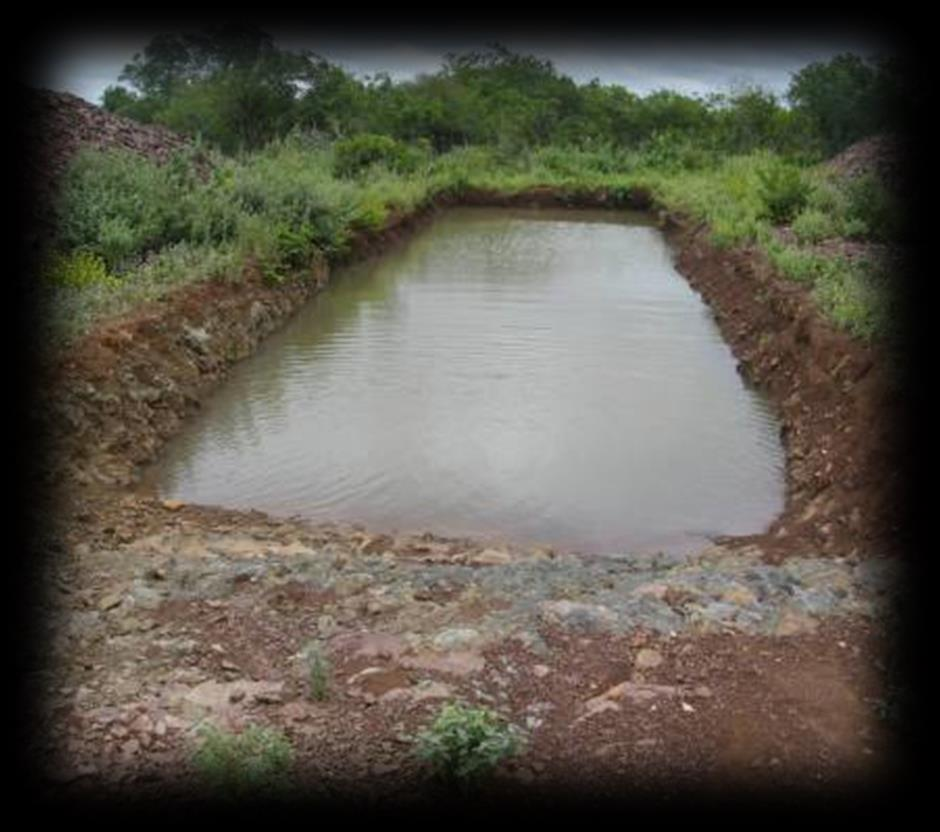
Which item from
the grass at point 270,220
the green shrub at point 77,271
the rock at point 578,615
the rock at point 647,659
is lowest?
the rock at point 647,659

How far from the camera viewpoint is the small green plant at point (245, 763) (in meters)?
3.12

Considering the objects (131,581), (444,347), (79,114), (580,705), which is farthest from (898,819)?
(79,114)

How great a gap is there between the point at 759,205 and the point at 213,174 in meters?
8.00

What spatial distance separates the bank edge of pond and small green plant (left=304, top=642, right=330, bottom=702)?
2.25 meters

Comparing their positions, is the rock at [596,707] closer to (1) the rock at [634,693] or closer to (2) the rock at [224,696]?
(1) the rock at [634,693]

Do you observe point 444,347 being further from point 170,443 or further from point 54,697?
point 54,697

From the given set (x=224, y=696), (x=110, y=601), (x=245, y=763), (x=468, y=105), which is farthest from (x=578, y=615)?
(x=468, y=105)

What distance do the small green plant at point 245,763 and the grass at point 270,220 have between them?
4.69 meters

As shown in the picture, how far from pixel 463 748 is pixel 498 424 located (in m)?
4.82

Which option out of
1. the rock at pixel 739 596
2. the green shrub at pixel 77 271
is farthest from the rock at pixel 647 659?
the green shrub at pixel 77 271

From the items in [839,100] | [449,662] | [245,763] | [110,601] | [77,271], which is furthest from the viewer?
[839,100]

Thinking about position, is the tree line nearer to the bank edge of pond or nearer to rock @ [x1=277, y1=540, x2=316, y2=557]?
the bank edge of pond

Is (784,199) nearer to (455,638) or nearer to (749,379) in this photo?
(749,379)

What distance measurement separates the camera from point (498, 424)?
7910 mm
